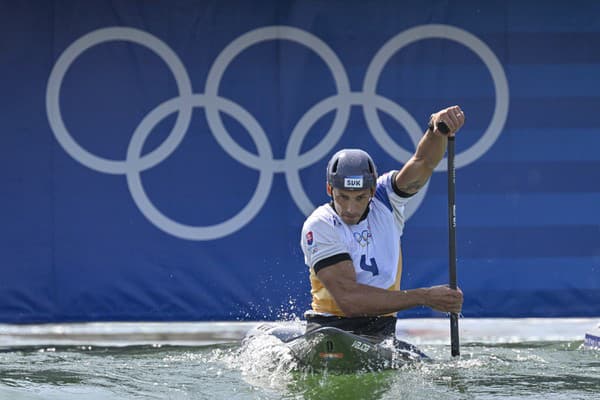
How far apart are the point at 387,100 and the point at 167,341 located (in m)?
2.72

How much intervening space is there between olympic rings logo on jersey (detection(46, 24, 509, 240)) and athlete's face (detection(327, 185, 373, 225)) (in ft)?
9.30

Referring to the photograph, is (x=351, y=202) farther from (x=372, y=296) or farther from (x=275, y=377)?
(x=275, y=377)

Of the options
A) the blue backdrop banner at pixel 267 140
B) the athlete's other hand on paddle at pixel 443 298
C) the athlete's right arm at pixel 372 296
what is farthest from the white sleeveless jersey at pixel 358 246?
the blue backdrop banner at pixel 267 140

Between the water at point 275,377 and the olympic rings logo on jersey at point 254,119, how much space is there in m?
1.70

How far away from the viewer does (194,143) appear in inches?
432

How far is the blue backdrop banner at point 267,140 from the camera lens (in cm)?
1089

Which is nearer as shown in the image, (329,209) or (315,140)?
(329,209)

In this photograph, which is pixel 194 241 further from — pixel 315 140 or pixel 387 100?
pixel 387 100

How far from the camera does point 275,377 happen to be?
7832mm

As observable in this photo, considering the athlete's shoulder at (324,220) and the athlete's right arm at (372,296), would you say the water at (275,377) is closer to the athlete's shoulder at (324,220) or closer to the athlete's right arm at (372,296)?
the athlete's right arm at (372,296)

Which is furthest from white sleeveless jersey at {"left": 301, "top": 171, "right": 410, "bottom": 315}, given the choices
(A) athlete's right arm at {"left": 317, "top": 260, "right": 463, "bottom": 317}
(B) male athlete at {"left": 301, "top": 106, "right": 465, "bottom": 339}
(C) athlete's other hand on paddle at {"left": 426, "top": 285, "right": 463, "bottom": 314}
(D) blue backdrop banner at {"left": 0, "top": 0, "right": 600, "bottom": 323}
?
(D) blue backdrop banner at {"left": 0, "top": 0, "right": 600, "bottom": 323}

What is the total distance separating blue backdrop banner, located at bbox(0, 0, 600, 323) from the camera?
10.9 m

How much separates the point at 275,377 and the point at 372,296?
2.50 ft

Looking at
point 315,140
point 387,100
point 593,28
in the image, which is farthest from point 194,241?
point 593,28
